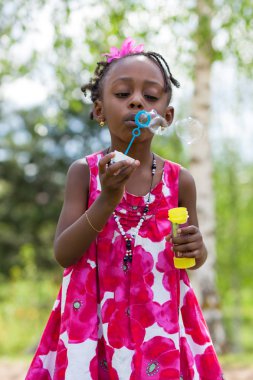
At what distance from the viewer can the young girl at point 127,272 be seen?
2.28m

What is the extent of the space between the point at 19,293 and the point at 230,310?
34.0 ft

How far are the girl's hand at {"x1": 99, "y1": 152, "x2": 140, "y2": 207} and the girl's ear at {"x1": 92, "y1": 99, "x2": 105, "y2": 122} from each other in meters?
0.40

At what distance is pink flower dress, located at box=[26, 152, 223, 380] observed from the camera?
2291mm

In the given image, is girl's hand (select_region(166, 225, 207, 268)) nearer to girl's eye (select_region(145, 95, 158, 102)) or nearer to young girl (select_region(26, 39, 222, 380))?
young girl (select_region(26, 39, 222, 380))

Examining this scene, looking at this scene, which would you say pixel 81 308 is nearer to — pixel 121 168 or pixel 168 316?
pixel 168 316

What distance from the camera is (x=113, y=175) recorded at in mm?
2086

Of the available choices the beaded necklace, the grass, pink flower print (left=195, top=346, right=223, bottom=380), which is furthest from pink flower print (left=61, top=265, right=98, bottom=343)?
the grass

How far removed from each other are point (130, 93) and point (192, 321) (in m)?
0.88

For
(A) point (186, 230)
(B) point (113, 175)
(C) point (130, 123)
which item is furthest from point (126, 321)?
(C) point (130, 123)

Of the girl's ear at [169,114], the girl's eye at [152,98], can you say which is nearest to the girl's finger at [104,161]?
the girl's eye at [152,98]

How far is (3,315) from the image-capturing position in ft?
59.3

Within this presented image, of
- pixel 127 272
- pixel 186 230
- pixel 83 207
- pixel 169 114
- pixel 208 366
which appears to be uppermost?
Result: pixel 169 114

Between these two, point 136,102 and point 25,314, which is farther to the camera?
point 25,314

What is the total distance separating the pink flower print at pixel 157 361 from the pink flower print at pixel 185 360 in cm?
9
